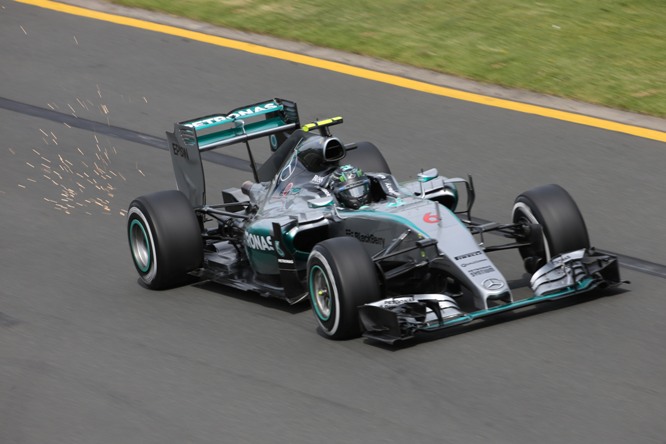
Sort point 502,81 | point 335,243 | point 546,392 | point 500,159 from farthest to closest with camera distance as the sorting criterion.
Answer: point 502,81 → point 500,159 → point 335,243 → point 546,392

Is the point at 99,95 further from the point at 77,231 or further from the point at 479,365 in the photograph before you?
the point at 479,365

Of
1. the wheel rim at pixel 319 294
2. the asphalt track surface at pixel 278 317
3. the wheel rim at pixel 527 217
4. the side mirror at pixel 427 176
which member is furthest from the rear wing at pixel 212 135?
the wheel rim at pixel 527 217

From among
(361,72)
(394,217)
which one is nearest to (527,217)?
(394,217)

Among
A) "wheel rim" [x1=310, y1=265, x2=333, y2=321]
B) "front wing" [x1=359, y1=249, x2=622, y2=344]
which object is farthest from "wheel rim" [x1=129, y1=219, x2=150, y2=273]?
"front wing" [x1=359, y1=249, x2=622, y2=344]

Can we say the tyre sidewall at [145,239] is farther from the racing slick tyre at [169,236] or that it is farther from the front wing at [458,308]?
the front wing at [458,308]

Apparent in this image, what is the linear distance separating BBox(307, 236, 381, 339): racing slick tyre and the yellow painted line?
17.9 ft

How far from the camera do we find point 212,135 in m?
11.0

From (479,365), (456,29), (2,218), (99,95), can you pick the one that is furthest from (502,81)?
(479,365)

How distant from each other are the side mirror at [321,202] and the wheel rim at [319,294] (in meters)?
0.77

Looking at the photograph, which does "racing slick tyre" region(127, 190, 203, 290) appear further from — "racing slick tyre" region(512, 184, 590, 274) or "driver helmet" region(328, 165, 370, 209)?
"racing slick tyre" region(512, 184, 590, 274)

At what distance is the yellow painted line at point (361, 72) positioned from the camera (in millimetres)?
13539

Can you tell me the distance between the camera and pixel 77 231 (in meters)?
11.9

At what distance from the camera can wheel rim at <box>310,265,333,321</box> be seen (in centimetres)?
893

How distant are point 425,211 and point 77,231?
13.0 feet
